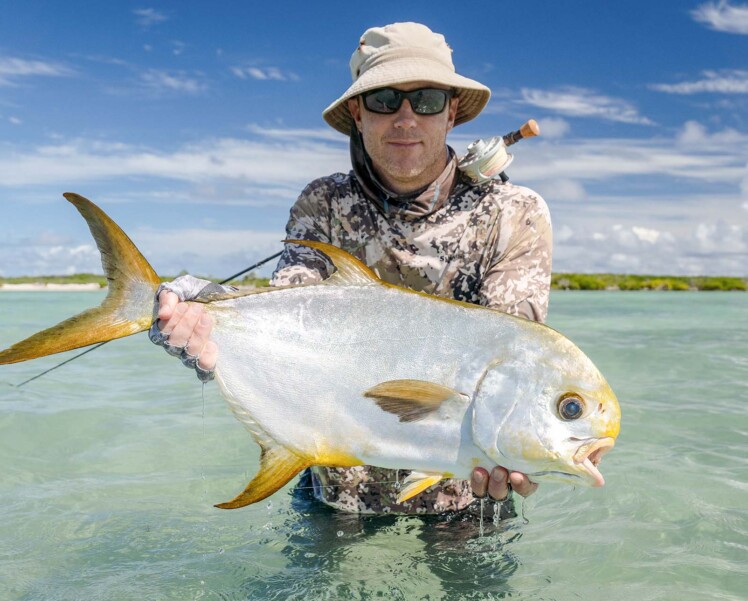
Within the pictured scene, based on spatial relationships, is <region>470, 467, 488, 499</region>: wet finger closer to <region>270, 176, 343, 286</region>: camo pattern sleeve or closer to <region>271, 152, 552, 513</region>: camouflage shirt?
<region>271, 152, 552, 513</region>: camouflage shirt

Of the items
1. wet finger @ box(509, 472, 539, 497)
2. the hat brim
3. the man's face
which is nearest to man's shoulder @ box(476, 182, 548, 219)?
the man's face

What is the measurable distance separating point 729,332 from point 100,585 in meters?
14.8

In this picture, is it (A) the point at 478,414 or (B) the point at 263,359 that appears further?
(B) the point at 263,359

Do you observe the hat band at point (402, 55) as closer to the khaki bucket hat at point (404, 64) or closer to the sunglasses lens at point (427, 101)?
the khaki bucket hat at point (404, 64)

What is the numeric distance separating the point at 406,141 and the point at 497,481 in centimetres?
137

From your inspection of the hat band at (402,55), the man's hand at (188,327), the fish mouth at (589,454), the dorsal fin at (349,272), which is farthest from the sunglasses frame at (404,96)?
the fish mouth at (589,454)

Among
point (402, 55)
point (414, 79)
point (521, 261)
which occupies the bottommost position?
point (521, 261)

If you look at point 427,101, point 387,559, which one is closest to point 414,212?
point 427,101

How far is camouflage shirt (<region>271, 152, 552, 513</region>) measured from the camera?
2.92 m

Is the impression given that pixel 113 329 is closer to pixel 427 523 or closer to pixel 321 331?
pixel 321 331

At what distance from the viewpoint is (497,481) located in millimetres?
2137

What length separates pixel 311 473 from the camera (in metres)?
3.49

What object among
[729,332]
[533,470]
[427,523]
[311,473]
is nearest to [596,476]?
[533,470]

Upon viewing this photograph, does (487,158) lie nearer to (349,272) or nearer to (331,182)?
(331,182)
